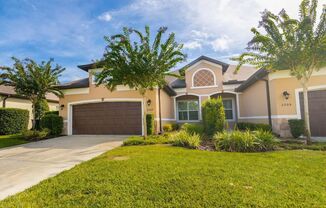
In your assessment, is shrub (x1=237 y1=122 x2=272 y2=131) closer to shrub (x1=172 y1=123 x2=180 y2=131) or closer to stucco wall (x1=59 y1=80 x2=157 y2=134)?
shrub (x1=172 y1=123 x2=180 y2=131)

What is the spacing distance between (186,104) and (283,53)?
34.1 ft

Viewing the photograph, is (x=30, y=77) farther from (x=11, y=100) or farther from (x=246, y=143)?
(x=246, y=143)

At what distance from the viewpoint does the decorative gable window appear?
1671 cm

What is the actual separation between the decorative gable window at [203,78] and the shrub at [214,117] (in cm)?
604

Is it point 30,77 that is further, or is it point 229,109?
point 229,109

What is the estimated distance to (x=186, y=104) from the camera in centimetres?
1784

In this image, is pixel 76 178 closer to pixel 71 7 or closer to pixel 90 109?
pixel 71 7

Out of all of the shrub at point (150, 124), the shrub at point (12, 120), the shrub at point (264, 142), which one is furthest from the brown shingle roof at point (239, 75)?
the shrub at point (12, 120)

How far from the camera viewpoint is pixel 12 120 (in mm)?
14766

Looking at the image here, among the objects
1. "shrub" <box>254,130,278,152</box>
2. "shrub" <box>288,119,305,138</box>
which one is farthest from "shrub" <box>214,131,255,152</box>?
"shrub" <box>288,119,305,138</box>

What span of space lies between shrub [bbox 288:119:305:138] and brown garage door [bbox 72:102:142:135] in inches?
362

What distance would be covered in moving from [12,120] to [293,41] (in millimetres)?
19175

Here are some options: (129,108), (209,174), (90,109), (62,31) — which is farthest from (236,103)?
(62,31)

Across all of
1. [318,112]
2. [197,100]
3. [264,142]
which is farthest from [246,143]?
[197,100]
